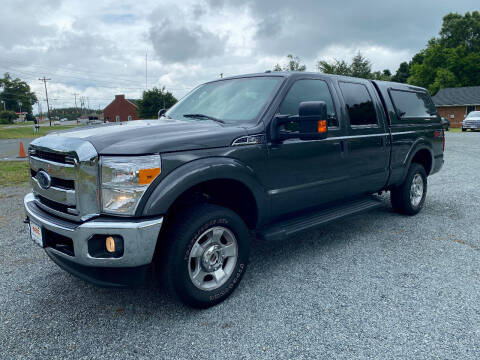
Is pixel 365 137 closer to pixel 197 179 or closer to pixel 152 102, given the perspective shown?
pixel 197 179

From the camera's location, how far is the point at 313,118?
116 inches

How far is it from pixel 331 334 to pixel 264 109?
1978 millimetres

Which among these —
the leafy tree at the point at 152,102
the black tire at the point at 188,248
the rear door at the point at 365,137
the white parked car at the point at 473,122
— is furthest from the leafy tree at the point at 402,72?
the black tire at the point at 188,248

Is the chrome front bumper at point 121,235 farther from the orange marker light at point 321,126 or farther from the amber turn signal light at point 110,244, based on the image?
the orange marker light at point 321,126

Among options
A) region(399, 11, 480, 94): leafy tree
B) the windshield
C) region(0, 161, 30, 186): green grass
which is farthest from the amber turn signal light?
region(399, 11, 480, 94): leafy tree

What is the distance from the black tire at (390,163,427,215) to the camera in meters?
5.37

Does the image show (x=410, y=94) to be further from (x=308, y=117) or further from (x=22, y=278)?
(x=22, y=278)

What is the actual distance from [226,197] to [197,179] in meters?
0.64

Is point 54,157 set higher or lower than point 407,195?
higher

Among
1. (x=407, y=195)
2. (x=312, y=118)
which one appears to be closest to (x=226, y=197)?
(x=312, y=118)

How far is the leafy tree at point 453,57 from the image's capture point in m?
60.4

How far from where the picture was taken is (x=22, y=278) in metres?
3.51

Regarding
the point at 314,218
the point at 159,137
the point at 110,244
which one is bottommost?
the point at 314,218

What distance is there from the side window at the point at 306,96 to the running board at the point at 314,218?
94cm
